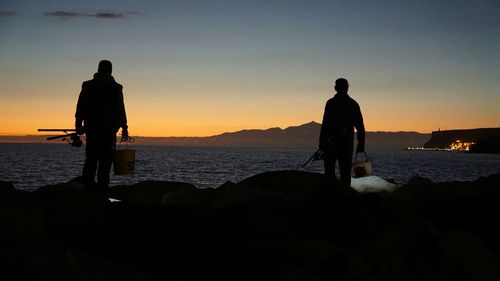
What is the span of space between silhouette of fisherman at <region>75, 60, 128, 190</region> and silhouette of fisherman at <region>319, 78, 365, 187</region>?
3.28 m

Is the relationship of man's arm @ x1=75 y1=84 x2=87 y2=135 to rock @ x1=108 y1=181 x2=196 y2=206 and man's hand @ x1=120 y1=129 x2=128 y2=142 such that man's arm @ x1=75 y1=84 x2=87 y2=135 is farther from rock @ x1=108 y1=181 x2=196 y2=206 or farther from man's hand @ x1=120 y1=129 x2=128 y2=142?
rock @ x1=108 y1=181 x2=196 y2=206

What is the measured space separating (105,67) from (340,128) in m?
3.80

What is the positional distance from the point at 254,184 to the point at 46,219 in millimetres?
3615

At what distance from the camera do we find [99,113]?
9320 millimetres

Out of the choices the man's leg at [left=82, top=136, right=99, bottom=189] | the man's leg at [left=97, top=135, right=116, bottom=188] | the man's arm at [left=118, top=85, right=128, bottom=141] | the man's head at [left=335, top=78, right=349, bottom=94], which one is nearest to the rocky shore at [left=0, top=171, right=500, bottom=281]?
the man's leg at [left=82, top=136, right=99, bottom=189]

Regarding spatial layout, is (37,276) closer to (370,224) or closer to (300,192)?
(370,224)

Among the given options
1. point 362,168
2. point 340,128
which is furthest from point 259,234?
point 362,168

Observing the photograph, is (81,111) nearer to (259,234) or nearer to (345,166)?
(259,234)

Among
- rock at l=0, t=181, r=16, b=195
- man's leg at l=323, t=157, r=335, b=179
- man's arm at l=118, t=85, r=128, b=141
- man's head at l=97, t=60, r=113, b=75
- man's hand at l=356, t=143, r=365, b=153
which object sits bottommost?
rock at l=0, t=181, r=16, b=195

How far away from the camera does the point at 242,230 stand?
6785mm

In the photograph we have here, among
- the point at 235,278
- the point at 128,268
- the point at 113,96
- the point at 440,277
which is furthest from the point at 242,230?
the point at 113,96

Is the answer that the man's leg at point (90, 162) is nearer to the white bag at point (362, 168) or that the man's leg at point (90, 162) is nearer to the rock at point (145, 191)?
the rock at point (145, 191)

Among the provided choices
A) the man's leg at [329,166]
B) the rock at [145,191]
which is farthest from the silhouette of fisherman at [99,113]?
the man's leg at [329,166]

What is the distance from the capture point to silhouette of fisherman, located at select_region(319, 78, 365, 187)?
9.99 metres
